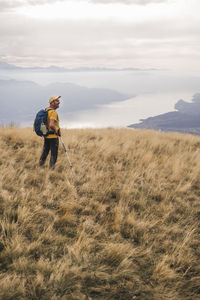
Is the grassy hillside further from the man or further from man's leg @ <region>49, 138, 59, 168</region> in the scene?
the man

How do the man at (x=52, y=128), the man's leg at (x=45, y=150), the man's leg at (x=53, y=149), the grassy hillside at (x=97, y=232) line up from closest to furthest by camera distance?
1. the grassy hillside at (x=97, y=232)
2. the man at (x=52, y=128)
3. the man's leg at (x=53, y=149)
4. the man's leg at (x=45, y=150)

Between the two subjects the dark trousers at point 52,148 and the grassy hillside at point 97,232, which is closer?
the grassy hillside at point 97,232

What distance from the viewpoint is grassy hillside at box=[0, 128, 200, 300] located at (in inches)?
104

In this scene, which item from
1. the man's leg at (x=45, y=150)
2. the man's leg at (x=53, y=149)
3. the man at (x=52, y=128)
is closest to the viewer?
the man at (x=52, y=128)

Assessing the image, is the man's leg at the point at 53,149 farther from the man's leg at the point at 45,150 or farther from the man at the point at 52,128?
the man's leg at the point at 45,150

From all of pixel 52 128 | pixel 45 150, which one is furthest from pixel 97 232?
pixel 45 150

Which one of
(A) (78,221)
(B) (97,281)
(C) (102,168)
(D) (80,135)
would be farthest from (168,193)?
(D) (80,135)

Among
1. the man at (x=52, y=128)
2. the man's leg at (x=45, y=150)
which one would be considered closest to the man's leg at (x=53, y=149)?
the man at (x=52, y=128)

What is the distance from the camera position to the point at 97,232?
11.6 feet

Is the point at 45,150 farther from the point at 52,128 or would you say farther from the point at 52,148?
the point at 52,128

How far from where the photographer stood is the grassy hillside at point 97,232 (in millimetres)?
2645

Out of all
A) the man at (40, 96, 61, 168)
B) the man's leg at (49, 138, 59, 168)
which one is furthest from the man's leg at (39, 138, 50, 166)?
the man's leg at (49, 138, 59, 168)

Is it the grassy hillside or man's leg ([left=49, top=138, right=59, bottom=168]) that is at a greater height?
man's leg ([left=49, top=138, right=59, bottom=168])

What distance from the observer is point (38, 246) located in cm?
310
